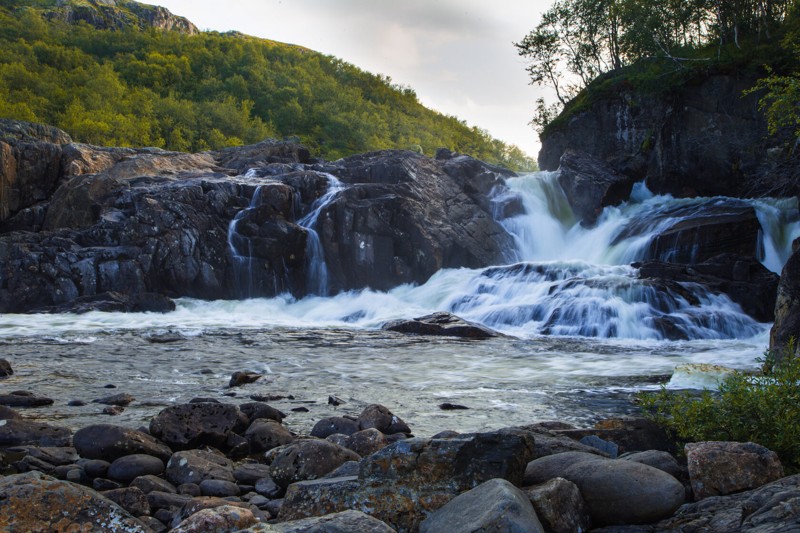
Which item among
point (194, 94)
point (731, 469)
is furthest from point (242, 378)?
point (194, 94)

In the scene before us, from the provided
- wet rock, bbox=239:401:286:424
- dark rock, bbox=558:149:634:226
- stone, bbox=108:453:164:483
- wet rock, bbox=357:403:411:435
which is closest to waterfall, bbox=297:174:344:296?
dark rock, bbox=558:149:634:226

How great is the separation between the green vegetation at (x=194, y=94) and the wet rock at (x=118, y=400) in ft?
165

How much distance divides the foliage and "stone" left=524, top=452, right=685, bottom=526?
148cm

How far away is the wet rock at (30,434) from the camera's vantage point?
7918 millimetres

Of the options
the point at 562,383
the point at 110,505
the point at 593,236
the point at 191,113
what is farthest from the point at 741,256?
the point at 191,113

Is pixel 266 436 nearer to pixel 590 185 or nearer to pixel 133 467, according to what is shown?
pixel 133 467

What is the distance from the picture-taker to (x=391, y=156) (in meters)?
38.7

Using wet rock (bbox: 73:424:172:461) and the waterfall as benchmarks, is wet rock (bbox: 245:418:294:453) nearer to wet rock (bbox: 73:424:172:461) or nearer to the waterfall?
wet rock (bbox: 73:424:172:461)

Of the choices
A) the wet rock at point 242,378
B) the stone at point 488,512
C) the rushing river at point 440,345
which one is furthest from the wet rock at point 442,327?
the stone at point 488,512

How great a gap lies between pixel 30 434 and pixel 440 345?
12654mm

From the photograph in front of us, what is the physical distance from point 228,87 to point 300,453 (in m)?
88.0

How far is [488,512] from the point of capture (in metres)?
4.32

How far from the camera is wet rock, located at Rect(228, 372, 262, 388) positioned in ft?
42.4

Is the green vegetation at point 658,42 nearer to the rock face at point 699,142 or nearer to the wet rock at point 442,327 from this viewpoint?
the rock face at point 699,142
